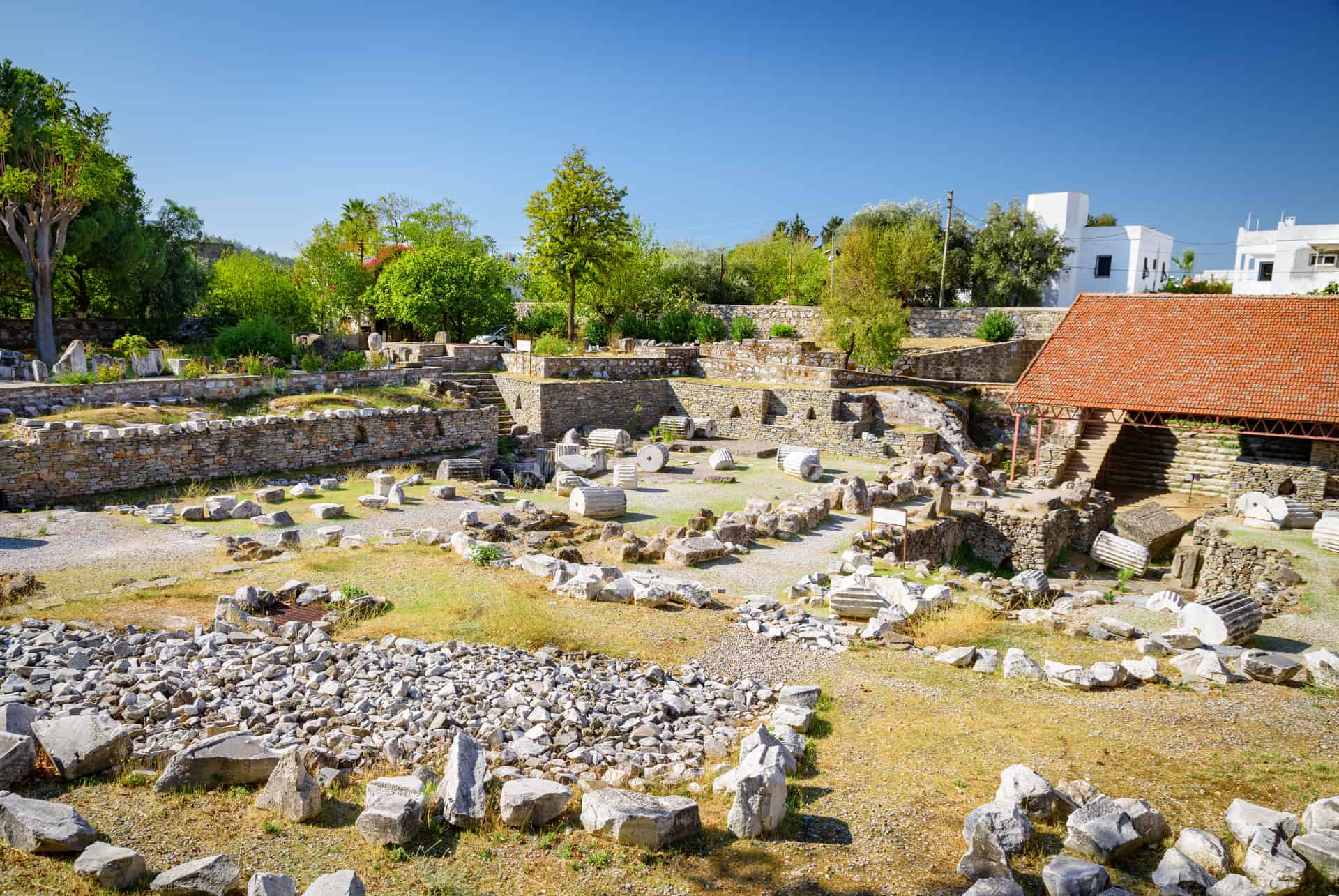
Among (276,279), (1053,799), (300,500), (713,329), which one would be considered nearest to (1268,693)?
(1053,799)

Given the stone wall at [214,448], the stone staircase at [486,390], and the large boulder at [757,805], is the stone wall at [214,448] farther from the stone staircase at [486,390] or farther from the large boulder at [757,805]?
the large boulder at [757,805]

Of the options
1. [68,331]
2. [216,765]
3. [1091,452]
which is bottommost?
[216,765]

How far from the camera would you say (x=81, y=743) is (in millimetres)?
6039

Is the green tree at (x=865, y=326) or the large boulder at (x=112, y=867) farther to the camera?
the green tree at (x=865, y=326)

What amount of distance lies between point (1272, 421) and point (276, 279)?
32.1 m

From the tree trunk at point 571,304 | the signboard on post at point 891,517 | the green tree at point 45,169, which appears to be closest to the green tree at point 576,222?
the tree trunk at point 571,304

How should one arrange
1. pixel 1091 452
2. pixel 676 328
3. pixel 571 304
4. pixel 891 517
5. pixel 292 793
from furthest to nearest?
pixel 676 328
pixel 571 304
pixel 1091 452
pixel 891 517
pixel 292 793

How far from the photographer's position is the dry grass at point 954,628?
32.6 feet

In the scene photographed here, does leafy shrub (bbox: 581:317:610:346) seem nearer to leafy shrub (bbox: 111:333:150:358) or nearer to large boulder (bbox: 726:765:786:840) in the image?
leafy shrub (bbox: 111:333:150:358)

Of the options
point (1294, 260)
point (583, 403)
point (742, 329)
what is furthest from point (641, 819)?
point (1294, 260)

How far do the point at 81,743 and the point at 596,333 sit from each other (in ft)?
98.3

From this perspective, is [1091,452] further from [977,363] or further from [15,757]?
[15,757]

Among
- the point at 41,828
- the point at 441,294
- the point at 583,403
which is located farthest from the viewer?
the point at 441,294

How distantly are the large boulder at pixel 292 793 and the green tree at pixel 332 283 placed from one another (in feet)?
98.4
